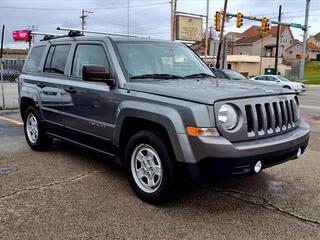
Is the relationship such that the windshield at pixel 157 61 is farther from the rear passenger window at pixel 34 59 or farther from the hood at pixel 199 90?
the rear passenger window at pixel 34 59

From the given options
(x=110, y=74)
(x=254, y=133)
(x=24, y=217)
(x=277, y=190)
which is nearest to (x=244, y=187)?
(x=277, y=190)

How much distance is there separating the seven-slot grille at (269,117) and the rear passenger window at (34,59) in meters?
3.91

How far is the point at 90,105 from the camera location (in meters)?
4.98

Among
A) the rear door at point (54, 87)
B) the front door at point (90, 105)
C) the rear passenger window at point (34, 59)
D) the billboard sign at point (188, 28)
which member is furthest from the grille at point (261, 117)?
the billboard sign at point (188, 28)

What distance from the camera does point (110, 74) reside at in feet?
15.4

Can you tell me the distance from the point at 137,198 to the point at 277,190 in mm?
1709

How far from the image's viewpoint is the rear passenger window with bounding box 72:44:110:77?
4941 mm

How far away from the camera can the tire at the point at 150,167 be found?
4004mm

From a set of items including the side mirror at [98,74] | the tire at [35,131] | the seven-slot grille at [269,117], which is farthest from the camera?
the tire at [35,131]

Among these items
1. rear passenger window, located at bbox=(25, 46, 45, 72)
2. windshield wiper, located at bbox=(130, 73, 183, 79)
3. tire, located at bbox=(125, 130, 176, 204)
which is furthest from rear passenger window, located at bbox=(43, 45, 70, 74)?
tire, located at bbox=(125, 130, 176, 204)

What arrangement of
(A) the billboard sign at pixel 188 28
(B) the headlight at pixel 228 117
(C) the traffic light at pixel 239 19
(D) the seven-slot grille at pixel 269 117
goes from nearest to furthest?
(B) the headlight at pixel 228 117 < (D) the seven-slot grille at pixel 269 117 < (A) the billboard sign at pixel 188 28 < (C) the traffic light at pixel 239 19

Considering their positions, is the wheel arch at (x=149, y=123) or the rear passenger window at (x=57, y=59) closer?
the wheel arch at (x=149, y=123)

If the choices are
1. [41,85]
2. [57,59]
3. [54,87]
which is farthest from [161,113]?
[41,85]

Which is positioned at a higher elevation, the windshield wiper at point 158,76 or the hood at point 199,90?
the windshield wiper at point 158,76
